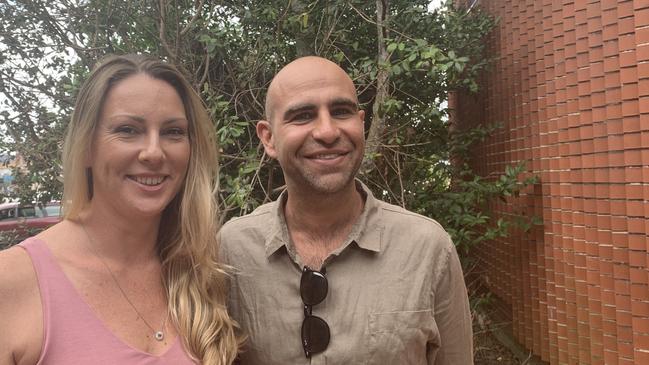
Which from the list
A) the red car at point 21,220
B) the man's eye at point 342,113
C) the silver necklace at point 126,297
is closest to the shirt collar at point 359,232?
the man's eye at point 342,113

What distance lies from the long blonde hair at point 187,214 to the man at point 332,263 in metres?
0.13

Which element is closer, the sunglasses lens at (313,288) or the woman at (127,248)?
the woman at (127,248)

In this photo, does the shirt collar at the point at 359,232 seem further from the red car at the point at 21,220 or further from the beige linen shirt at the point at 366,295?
the red car at the point at 21,220

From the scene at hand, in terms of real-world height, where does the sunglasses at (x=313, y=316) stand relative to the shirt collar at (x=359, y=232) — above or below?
below

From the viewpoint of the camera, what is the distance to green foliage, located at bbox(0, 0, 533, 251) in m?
4.27

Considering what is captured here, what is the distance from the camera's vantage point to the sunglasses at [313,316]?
5.95 feet

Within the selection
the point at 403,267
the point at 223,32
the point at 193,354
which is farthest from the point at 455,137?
the point at 193,354

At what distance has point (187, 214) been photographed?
200cm

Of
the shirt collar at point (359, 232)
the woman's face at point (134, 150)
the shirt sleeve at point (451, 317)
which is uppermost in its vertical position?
the woman's face at point (134, 150)

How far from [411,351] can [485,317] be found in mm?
4898

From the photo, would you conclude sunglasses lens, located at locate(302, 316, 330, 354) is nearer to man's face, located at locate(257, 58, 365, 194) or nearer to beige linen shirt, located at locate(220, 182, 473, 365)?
beige linen shirt, located at locate(220, 182, 473, 365)

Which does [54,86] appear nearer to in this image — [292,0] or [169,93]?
[292,0]

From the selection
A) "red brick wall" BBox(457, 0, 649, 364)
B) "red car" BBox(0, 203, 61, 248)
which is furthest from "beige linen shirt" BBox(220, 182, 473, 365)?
"red car" BBox(0, 203, 61, 248)

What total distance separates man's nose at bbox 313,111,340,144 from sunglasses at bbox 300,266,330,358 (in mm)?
459
